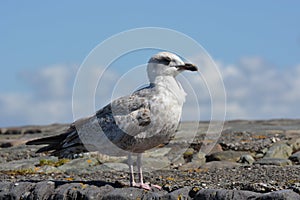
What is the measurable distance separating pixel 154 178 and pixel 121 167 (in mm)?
1909

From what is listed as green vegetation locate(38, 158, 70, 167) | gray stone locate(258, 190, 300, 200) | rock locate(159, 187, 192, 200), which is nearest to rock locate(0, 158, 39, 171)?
green vegetation locate(38, 158, 70, 167)

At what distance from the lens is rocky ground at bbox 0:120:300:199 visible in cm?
827

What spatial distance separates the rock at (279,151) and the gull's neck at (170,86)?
5.39m

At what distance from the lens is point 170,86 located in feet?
30.4

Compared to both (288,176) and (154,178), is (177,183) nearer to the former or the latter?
(154,178)

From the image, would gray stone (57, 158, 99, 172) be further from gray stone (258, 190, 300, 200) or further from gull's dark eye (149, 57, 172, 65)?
gray stone (258, 190, 300, 200)

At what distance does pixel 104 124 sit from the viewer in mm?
9539

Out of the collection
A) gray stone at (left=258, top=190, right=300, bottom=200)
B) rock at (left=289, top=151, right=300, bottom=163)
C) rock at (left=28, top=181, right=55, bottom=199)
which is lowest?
gray stone at (left=258, top=190, right=300, bottom=200)

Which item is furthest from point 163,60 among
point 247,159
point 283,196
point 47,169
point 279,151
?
point 279,151

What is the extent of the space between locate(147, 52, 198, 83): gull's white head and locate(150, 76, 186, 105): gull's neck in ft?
0.20

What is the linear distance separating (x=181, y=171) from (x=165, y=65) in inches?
135

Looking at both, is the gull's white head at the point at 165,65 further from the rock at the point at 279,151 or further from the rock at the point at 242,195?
the rock at the point at 279,151

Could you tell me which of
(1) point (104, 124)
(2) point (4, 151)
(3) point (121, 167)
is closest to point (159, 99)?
(1) point (104, 124)

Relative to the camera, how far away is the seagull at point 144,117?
9.05 m
